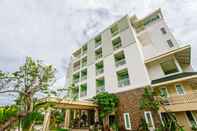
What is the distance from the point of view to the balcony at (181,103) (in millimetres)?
11062

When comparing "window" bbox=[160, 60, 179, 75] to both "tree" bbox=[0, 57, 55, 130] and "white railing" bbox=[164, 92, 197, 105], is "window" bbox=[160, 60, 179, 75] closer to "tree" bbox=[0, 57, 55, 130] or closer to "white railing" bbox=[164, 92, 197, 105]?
"white railing" bbox=[164, 92, 197, 105]

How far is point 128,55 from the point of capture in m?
17.3

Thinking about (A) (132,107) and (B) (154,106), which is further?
(A) (132,107)

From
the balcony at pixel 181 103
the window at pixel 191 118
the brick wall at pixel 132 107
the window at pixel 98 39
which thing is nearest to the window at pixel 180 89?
the balcony at pixel 181 103

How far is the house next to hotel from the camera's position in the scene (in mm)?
12445

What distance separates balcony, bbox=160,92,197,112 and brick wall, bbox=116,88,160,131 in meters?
1.40

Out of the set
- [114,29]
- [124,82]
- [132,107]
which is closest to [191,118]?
[132,107]

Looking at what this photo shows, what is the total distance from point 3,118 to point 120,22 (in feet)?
65.1

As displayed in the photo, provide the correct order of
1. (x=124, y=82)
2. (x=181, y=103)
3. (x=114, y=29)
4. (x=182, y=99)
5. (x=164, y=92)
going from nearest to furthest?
(x=181, y=103) < (x=182, y=99) < (x=164, y=92) < (x=124, y=82) < (x=114, y=29)

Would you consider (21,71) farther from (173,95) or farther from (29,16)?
(173,95)

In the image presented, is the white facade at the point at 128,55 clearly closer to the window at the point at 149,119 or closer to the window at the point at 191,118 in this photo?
the window at the point at 149,119

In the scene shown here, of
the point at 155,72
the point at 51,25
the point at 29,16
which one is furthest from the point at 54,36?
the point at 155,72

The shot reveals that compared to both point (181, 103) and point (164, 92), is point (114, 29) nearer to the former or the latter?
point (164, 92)

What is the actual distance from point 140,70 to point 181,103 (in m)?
5.23
